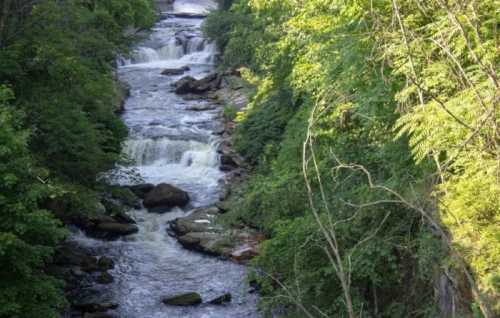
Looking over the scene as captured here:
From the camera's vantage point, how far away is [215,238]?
629 inches

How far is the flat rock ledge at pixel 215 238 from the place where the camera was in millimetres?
15148

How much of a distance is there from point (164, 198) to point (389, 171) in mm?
9821

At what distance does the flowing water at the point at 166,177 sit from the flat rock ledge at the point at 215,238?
0.23m

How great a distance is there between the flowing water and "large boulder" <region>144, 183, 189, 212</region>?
26 cm

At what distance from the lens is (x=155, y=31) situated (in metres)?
36.7

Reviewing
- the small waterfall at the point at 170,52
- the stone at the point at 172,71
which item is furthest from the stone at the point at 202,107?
the small waterfall at the point at 170,52

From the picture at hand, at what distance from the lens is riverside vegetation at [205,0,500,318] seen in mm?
→ 5879

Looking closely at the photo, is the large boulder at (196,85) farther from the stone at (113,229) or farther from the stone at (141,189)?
the stone at (113,229)

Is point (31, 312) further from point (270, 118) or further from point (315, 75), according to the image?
point (270, 118)

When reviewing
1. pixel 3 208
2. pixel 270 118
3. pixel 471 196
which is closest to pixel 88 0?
pixel 270 118

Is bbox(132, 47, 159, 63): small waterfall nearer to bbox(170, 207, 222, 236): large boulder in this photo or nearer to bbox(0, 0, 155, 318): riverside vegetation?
bbox(0, 0, 155, 318): riverside vegetation

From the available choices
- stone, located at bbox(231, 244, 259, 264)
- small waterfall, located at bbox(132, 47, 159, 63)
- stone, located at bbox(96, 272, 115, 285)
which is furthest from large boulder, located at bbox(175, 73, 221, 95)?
stone, located at bbox(96, 272, 115, 285)

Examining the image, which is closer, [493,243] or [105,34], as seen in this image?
[493,243]

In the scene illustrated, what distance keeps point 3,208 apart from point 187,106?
1709 cm
